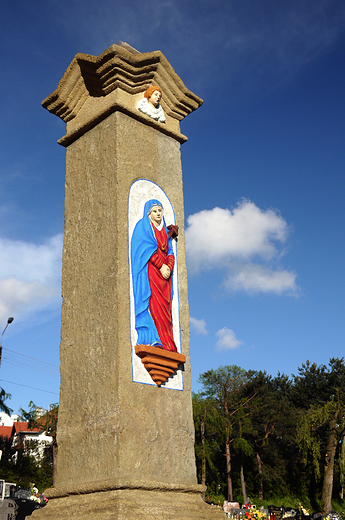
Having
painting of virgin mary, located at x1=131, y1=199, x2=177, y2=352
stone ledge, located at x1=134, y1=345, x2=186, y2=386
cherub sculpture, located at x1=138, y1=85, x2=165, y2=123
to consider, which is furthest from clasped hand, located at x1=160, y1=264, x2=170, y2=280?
cherub sculpture, located at x1=138, y1=85, x2=165, y2=123

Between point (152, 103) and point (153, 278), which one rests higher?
point (152, 103)

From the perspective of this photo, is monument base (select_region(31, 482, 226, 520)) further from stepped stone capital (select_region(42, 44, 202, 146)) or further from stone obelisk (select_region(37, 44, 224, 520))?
stepped stone capital (select_region(42, 44, 202, 146))

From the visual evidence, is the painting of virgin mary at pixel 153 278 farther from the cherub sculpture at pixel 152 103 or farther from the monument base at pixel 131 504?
the monument base at pixel 131 504

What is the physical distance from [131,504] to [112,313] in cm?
149

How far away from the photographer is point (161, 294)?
468 centimetres

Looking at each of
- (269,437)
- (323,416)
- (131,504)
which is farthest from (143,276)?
(269,437)

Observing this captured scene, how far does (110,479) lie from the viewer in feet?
12.2

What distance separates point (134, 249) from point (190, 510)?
2251 mm

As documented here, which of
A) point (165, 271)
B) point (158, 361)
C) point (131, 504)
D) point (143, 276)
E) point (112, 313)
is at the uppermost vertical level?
point (165, 271)

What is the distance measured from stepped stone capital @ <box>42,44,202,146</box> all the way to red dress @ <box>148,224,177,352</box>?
1.41 meters

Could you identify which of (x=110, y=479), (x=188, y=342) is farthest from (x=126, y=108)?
(x=110, y=479)

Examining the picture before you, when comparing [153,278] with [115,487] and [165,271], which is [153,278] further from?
[115,487]

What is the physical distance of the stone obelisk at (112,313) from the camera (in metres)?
3.89

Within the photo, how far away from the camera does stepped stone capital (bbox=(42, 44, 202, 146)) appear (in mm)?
5102
